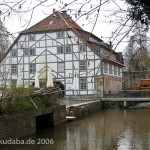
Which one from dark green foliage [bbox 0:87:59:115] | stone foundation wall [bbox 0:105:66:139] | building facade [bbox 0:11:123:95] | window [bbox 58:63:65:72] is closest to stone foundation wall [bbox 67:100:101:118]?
dark green foliage [bbox 0:87:59:115]

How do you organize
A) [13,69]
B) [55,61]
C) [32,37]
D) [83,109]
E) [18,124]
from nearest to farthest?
[18,124], [83,109], [55,61], [32,37], [13,69]

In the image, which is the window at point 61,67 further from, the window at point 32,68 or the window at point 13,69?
the window at point 13,69

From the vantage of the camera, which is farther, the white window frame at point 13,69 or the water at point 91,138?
the white window frame at point 13,69

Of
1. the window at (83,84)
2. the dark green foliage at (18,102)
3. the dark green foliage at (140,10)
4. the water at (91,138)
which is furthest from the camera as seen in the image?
the window at (83,84)

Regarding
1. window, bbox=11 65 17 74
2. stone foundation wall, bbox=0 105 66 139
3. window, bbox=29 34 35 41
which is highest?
window, bbox=29 34 35 41

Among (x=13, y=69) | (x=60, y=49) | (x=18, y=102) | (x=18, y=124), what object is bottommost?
(x=18, y=124)

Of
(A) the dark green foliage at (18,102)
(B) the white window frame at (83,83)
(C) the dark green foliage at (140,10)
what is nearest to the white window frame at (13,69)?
(B) the white window frame at (83,83)

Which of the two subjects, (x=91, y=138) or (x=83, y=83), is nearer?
(x=91, y=138)

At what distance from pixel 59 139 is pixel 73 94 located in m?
19.3

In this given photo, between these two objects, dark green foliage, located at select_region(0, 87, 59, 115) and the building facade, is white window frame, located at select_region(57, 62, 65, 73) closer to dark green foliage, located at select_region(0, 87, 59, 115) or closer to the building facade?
the building facade

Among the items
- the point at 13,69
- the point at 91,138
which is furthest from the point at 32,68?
the point at 91,138

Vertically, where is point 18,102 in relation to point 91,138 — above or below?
above

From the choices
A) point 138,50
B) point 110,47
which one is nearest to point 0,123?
point 138,50

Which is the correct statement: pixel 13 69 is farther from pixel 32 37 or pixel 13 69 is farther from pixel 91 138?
pixel 91 138
